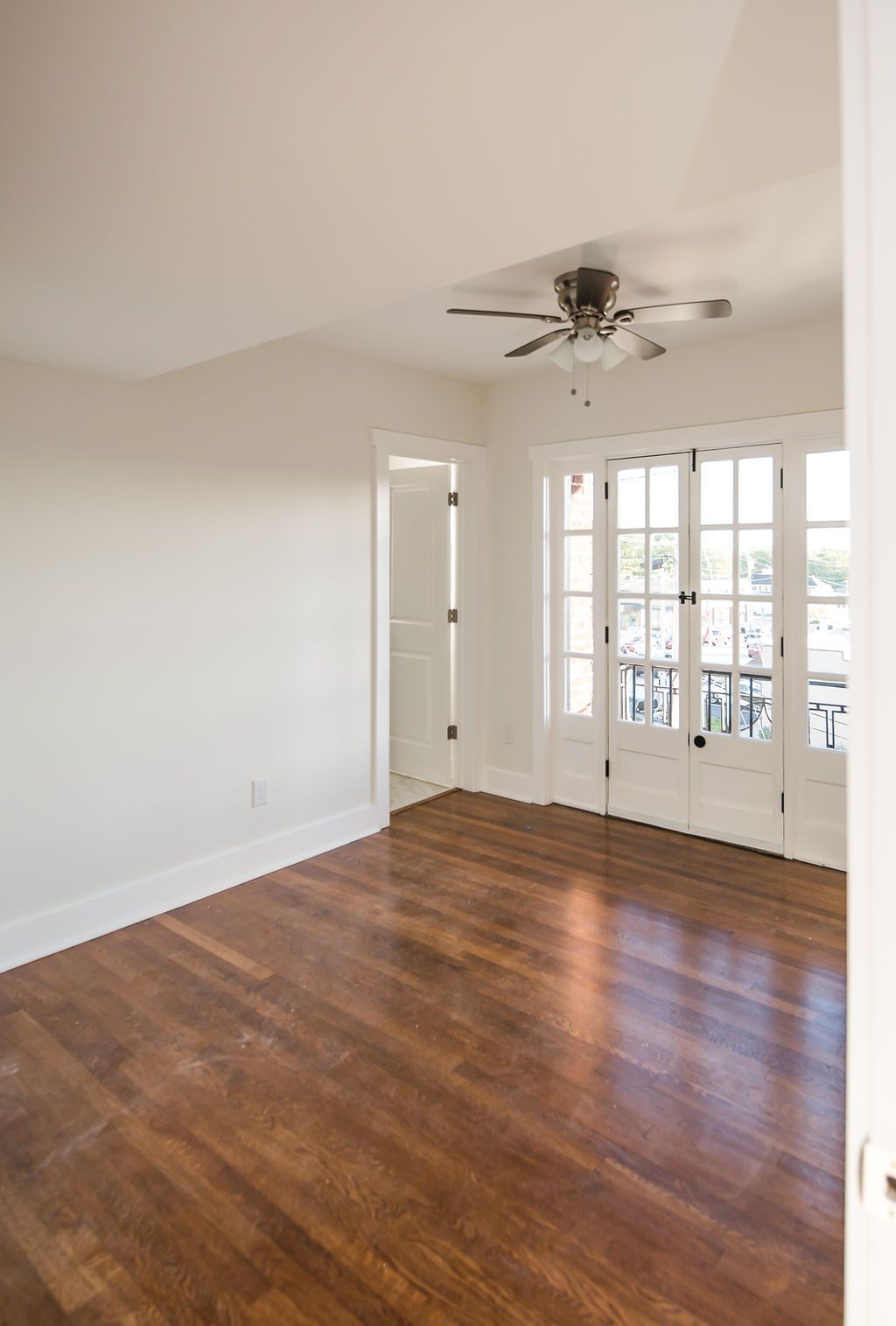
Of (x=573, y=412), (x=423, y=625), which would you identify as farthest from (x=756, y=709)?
(x=423, y=625)

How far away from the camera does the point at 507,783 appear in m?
4.92

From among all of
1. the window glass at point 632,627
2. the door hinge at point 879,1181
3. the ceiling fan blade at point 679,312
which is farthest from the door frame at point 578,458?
the door hinge at point 879,1181

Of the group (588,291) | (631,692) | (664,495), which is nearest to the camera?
(588,291)

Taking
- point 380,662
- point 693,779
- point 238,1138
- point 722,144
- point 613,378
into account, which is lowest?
point 238,1138

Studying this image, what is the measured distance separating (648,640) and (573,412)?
4.43 ft

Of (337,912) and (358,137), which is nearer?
(358,137)

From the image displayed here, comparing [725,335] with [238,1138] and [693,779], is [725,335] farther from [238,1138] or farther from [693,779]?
[238,1138]

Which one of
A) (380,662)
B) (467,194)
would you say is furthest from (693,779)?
(467,194)

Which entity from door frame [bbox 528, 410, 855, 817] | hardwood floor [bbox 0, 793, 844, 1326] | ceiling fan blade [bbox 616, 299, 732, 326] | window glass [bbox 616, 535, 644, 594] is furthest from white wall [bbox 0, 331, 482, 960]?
ceiling fan blade [bbox 616, 299, 732, 326]

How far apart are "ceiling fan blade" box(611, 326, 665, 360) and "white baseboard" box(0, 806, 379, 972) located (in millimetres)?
2608

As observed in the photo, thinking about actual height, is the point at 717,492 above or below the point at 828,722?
above

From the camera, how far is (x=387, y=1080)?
2230mm

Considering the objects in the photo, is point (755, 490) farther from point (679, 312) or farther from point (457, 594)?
point (457, 594)

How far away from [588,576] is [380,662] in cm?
130
